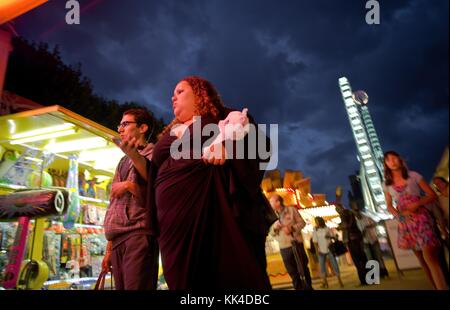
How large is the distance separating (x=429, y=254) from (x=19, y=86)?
679 cm

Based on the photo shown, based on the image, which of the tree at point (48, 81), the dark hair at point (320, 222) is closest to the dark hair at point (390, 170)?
the dark hair at point (320, 222)

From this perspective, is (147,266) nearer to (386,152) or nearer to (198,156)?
(198,156)

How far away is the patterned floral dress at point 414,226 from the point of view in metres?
2.49

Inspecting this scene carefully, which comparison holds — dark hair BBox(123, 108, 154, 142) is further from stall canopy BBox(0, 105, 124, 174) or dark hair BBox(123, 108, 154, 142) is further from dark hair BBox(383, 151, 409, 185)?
dark hair BBox(383, 151, 409, 185)

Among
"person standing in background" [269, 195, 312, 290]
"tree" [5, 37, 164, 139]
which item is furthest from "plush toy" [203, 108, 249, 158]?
"tree" [5, 37, 164, 139]

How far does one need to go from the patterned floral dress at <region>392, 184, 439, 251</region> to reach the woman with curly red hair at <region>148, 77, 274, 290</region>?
1.97 meters

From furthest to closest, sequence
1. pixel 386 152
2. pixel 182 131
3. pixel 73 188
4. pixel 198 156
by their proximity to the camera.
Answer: pixel 73 188
pixel 386 152
pixel 182 131
pixel 198 156

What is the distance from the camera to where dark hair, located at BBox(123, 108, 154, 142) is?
186cm

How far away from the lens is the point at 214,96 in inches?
58.9

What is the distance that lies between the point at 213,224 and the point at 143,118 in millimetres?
1030

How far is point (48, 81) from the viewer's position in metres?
6.19
